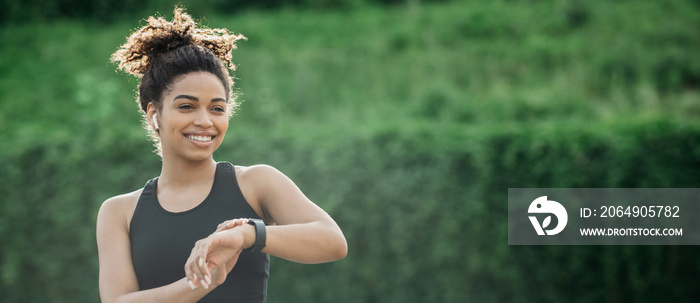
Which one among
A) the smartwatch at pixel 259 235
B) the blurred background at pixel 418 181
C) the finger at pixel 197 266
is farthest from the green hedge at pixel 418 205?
the finger at pixel 197 266

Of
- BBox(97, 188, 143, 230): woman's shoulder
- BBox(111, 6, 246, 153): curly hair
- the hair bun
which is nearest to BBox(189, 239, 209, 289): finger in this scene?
BBox(97, 188, 143, 230): woman's shoulder

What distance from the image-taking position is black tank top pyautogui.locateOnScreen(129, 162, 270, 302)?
201 cm

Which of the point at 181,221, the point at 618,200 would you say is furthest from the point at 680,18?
the point at 181,221

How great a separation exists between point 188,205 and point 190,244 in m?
0.14

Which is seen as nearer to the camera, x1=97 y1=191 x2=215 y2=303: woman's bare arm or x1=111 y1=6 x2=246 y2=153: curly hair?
x1=97 y1=191 x2=215 y2=303: woman's bare arm

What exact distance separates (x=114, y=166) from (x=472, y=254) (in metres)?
4.22

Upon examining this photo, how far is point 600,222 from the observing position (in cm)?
686

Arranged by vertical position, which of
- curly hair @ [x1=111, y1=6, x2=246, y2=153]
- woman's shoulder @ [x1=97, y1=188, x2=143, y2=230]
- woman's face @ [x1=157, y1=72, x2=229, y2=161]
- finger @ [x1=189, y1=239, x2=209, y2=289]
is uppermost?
curly hair @ [x1=111, y1=6, x2=246, y2=153]

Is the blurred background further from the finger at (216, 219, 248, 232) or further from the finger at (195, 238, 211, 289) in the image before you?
the finger at (195, 238, 211, 289)

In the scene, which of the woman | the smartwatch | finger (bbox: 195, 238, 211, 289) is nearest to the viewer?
finger (bbox: 195, 238, 211, 289)

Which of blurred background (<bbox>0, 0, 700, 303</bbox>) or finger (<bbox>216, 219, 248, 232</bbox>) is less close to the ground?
blurred background (<bbox>0, 0, 700, 303</bbox>)

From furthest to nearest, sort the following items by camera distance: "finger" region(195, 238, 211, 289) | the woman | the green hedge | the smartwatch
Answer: the green hedge
the woman
the smartwatch
"finger" region(195, 238, 211, 289)

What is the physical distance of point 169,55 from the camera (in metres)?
2.15

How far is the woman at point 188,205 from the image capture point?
1.98m
